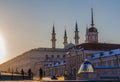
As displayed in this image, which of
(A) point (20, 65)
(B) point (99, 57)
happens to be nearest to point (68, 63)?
(B) point (99, 57)

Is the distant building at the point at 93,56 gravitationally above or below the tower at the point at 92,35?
below

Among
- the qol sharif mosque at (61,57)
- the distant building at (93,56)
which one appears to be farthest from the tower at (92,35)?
the distant building at (93,56)

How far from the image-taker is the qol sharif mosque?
90375 millimetres

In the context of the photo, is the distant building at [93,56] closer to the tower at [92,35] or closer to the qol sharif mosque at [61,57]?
the qol sharif mosque at [61,57]

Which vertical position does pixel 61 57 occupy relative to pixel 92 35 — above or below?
below

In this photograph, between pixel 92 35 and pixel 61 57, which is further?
pixel 61 57

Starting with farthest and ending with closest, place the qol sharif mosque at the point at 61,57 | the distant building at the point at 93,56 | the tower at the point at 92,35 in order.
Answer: the tower at the point at 92,35
the qol sharif mosque at the point at 61,57
the distant building at the point at 93,56

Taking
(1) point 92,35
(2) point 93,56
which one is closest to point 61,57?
(1) point 92,35

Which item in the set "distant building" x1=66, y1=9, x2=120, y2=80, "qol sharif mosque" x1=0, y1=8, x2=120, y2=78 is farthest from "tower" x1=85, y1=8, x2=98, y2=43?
"distant building" x1=66, y1=9, x2=120, y2=80

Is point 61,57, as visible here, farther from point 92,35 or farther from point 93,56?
point 93,56

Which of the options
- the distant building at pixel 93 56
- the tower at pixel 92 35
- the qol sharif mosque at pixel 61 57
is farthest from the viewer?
the tower at pixel 92 35

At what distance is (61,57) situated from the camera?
157 metres

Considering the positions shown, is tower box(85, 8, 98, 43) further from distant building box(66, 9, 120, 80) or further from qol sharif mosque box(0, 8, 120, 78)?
distant building box(66, 9, 120, 80)

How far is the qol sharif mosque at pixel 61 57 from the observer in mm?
90375
